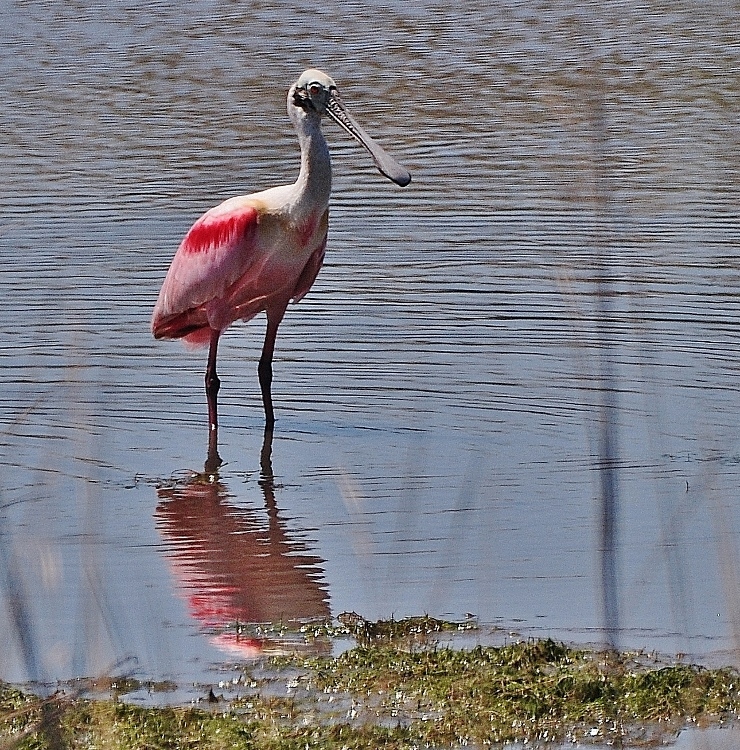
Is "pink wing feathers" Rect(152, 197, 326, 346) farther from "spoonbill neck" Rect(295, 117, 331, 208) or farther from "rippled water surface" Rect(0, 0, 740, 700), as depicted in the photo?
"rippled water surface" Rect(0, 0, 740, 700)

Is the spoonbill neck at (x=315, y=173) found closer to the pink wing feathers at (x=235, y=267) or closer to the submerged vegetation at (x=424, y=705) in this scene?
the pink wing feathers at (x=235, y=267)

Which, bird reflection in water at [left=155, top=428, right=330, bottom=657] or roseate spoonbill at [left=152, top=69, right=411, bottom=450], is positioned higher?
roseate spoonbill at [left=152, top=69, right=411, bottom=450]

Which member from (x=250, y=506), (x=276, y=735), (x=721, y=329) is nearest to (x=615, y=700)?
(x=276, y=735)

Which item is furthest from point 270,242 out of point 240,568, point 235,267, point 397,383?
point 240,568

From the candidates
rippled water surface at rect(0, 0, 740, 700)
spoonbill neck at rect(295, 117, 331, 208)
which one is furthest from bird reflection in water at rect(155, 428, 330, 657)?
spoonbill neck at rect(295, 117, 331, 208)

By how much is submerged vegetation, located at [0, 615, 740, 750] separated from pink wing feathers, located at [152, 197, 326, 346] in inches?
131

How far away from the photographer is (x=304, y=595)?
5.70m

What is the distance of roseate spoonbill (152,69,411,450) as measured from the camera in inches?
311

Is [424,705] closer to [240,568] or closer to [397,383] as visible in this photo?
[240,568]

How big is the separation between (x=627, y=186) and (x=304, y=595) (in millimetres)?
7123

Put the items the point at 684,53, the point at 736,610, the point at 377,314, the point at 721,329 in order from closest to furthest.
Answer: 1. the point at 736,610
2. the point at 721,329
3. the point at 377,314
4. the point at 684,53

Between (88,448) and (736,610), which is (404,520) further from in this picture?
(736,610)

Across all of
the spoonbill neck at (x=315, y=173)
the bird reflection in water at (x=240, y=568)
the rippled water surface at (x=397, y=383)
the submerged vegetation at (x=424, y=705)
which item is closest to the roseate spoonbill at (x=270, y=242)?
the spoonbill neck at (x=315, y=173)

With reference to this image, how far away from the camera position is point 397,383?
8484 millimetres
